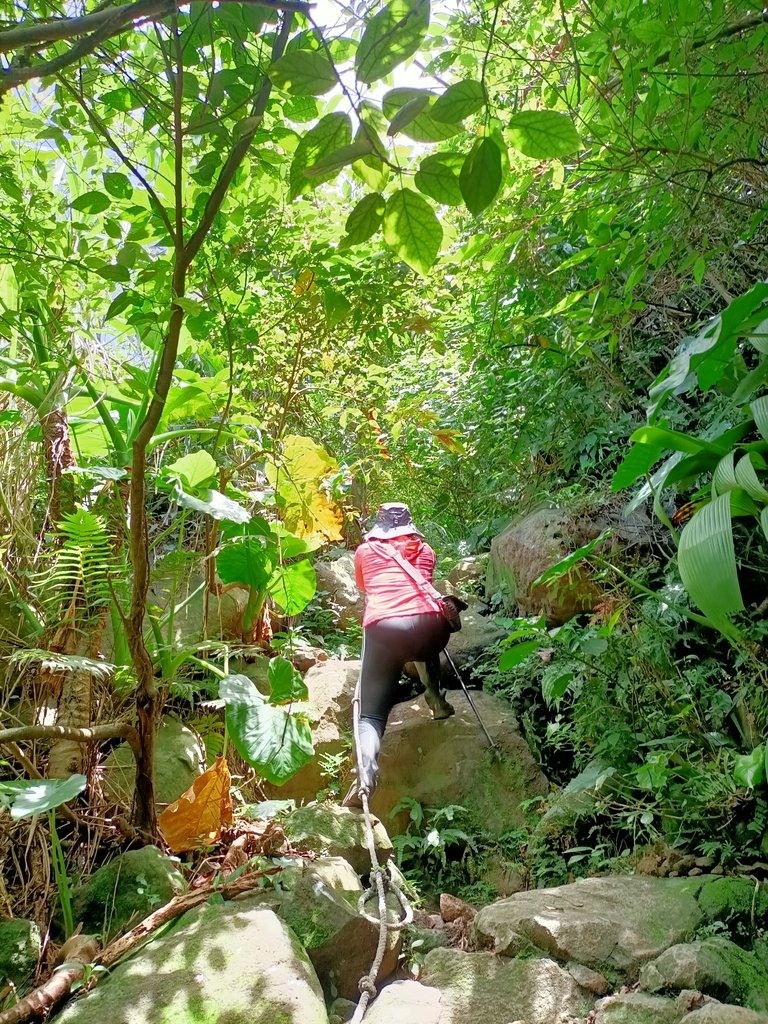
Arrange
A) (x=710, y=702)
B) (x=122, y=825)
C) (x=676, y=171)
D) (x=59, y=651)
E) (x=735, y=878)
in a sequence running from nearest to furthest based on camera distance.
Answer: (x=676, y=171)
(x=735, y=878)
(x=122, y=825)
(x=59, y=651)
(x=710, y=702)

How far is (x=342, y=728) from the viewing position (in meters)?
4.57

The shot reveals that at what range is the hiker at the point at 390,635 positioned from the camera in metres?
4.01

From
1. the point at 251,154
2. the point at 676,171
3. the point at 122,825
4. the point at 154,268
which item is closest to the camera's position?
the point at 154,268

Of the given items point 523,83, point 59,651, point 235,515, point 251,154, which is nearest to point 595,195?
point 523,83

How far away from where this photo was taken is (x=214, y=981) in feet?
6.39

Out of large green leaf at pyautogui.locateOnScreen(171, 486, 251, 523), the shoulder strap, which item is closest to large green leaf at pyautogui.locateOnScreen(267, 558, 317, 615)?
the shoulder strap

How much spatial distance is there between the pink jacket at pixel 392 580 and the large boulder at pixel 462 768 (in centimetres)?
83

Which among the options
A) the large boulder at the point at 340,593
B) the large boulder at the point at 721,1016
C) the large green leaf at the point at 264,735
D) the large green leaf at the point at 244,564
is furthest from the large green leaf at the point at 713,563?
the large boulder at the point at 340,593

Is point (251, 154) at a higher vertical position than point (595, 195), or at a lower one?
higher

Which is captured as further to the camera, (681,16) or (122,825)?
(122,825)

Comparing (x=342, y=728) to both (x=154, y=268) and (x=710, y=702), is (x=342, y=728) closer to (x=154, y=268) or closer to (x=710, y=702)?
(x=710, y=702)

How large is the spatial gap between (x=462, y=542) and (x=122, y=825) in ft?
15.6

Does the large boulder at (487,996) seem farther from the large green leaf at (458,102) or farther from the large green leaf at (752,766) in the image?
the large green leaf at (458,102)

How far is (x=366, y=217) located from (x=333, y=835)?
306cm
